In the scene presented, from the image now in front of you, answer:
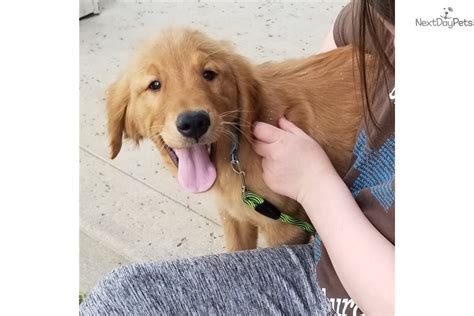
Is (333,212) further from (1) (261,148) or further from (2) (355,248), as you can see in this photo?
(1) (261,148)

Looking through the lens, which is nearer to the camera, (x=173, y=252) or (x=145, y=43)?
(x=145, y=43)

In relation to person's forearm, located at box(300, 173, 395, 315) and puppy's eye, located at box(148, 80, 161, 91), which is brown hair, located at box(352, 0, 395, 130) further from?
puppy's eye, located at box(148, 80, 161, 91)

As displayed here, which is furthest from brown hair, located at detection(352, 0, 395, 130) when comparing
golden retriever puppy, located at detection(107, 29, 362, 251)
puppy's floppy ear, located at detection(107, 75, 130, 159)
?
puppy's floppy ear, located at detection(107, 75, 130, 159)

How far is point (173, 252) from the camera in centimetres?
224

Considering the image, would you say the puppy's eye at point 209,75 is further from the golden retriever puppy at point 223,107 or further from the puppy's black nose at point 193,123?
the puppy's black nose at point 193,123

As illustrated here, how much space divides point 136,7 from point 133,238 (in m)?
0.86

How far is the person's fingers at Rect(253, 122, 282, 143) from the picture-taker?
1.49 m

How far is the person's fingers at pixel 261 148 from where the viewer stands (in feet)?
4.96

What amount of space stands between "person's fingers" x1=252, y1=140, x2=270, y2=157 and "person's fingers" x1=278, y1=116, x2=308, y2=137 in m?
0.08

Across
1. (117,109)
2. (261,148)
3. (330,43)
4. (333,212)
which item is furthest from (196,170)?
(330,43)

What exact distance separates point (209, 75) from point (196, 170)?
0.25m
